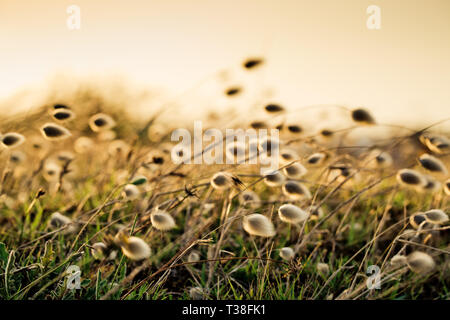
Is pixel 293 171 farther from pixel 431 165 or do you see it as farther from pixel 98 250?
pixel 98 250

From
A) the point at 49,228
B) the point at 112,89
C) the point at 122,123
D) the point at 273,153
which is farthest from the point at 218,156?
the point at 112,89

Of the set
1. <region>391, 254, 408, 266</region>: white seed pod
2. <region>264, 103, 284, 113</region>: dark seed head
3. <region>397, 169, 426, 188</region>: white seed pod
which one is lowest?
<region>391, 254, 408, 266</region>: white seed pod

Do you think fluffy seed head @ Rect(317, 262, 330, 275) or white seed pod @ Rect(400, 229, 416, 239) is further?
fluffy seed head @ Rect(317, 262, 330, 275)

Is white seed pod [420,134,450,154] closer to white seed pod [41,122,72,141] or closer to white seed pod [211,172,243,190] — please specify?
white seed pod [211,172,243,190]

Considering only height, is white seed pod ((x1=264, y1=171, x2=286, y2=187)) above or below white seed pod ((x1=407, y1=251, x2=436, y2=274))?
above

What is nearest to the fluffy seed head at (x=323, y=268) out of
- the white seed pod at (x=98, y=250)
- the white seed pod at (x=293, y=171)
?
the white seed pod at (x=293, y=171)

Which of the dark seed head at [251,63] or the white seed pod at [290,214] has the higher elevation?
the dark seed head at [251,63]

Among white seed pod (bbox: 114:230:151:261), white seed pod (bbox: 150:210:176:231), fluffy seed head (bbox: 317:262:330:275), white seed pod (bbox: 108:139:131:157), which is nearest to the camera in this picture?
white seed pod (bbox: 114:230:151:261)

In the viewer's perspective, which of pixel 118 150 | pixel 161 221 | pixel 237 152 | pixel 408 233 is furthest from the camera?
pixel 118 150

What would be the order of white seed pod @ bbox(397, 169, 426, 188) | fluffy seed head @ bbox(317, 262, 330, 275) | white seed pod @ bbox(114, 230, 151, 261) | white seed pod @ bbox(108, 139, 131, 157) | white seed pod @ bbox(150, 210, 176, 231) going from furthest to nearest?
1. white seed pod @ bbox(108, 139, 131, 157)
2. fluffy seed head @ bbox(317, 262, 330, 275)
3. white seed pod @ bbox(397, 169, 426, 188)
4. white seed pod @ bbox(150, 210, 176, 231)
5. white seed pod @ bbox(114, 230, 151, 261)

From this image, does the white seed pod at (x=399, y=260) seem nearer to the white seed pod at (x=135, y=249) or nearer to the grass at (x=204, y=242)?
the grass at (x=204, y=242)

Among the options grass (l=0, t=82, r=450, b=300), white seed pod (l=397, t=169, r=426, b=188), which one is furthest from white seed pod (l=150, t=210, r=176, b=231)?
white seed pod (l=397, t=169, r=426, b=188)

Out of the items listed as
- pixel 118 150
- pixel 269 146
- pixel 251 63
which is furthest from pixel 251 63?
pixel 118 150
